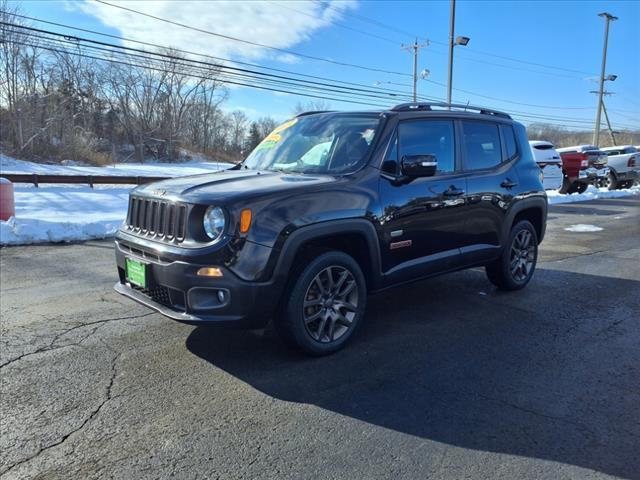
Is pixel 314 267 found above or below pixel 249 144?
below

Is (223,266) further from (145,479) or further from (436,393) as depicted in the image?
(436,393)

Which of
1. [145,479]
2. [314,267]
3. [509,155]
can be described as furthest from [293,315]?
[509,155]

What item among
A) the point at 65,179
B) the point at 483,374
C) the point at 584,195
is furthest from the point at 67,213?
the point at 584,195

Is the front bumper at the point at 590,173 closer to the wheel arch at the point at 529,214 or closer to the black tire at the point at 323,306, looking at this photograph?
the wheel arch at the point at 529,214

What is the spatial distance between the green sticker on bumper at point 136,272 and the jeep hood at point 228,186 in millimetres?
538

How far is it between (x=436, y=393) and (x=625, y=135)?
116 metres

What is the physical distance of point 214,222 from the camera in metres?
3.35

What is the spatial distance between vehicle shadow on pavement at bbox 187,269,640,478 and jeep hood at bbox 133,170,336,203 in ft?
4.17

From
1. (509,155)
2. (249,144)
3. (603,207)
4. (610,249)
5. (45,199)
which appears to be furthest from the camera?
(249,144)

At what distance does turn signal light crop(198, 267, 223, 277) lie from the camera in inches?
129

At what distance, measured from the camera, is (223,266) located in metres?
3.29

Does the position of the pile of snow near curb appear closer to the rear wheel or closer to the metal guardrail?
the metal guardrail

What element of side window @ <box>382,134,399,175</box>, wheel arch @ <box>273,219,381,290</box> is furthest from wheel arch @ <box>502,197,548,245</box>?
wheel arch @ <box>273,219,381,290</box>

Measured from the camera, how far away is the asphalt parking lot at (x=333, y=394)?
2.59 m
